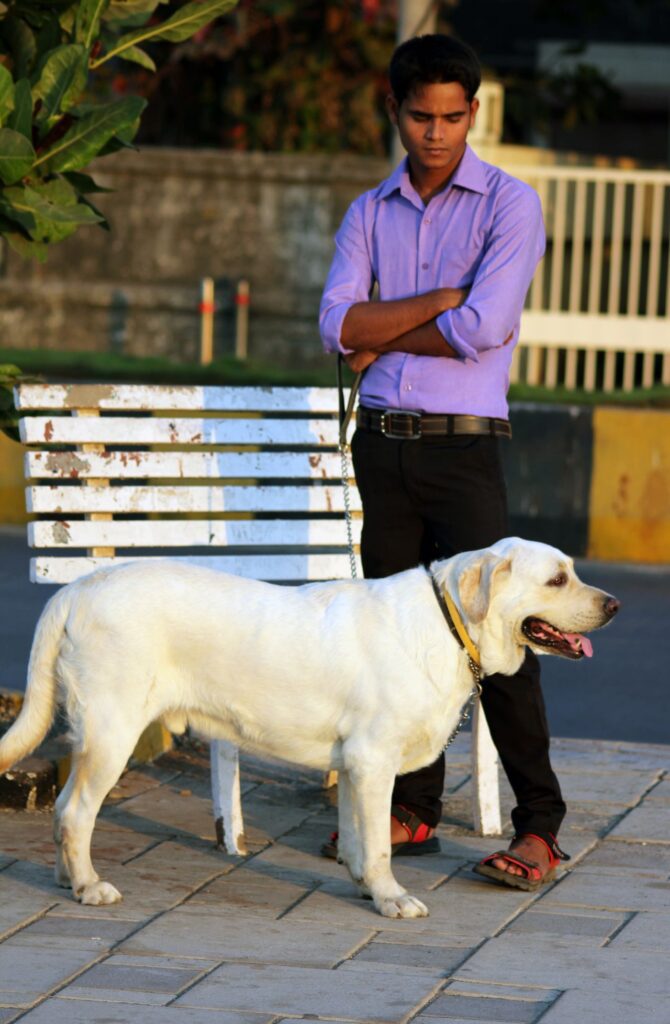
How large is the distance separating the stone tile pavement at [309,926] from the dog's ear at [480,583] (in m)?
0.85

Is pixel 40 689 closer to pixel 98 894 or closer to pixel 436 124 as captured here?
pixel 98 894

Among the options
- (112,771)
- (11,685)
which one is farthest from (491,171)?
(11,685)

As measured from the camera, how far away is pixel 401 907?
198 inches

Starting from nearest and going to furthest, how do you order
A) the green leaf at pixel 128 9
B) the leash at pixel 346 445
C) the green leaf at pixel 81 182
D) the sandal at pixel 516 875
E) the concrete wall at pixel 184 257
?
the sandal at pixel 516 875
the leash at pixel 346 445
the green leaf at pixel 81 182
the green leaf at pixel 128 9
the concrete wall at pixel 184 257

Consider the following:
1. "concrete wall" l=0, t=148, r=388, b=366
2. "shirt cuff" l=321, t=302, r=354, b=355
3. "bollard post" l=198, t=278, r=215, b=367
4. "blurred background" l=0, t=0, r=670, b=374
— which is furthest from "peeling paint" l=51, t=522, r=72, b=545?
"concrete wall" l=0, t=148, r=388, b=366

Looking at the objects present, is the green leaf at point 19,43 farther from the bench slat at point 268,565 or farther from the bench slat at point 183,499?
the bench slat at point 268,565

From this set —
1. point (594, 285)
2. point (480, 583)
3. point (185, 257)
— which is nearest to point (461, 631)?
point (480, 583)

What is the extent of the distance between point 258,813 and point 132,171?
9.87m

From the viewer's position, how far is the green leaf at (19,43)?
647 cm

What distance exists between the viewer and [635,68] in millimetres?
19891

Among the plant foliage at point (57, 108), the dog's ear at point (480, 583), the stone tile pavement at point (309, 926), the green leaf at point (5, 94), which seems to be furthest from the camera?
the plant foliage at point (57, 108)

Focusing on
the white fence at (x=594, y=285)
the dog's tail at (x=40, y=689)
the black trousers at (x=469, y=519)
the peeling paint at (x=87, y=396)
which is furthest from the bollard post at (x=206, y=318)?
the dog's tail at (x=40, y=689)

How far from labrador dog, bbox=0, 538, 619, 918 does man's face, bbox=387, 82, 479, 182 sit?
118cm

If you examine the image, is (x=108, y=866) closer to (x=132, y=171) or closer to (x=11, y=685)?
(x=11, y=685)
